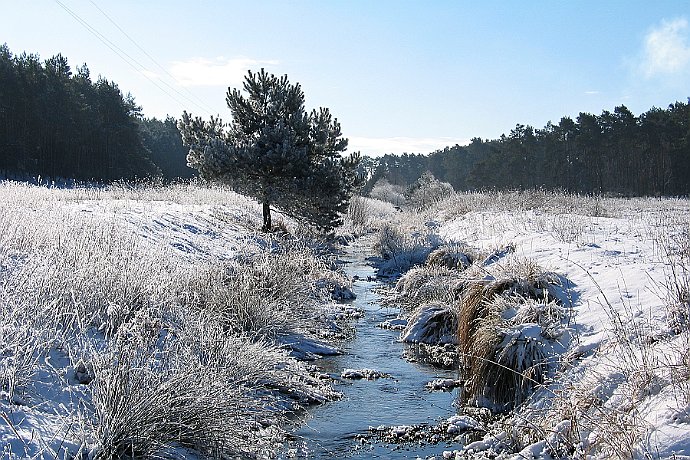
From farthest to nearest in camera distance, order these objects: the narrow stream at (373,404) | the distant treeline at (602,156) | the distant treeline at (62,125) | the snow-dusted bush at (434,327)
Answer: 1. the distant treeline at (602,156)
2. the distant treeline at (62,125)
3. the snow-dusted bush at (434,327)
4. the narrow stream at (373,404)

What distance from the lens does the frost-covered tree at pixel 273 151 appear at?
61.7 feet

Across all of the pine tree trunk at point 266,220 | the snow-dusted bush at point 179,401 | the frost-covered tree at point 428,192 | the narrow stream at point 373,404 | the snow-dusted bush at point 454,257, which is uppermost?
the frost-covered tree at point 428,192

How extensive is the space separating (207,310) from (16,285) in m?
2.84

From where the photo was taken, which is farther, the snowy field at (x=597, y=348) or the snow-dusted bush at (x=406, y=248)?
the snow-dusted bush at (x=406, y=248)

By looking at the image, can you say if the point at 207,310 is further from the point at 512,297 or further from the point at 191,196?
the point at 191,196

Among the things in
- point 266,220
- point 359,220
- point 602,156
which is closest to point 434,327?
point 266,220

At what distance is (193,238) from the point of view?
1423cm

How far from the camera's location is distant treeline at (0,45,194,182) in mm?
38562

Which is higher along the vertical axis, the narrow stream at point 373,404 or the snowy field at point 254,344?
the snowy field at point 254,344

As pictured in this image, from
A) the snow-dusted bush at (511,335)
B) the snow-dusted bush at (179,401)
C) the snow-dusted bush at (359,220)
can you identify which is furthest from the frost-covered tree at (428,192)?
the snow-dusted bush at (179,401)

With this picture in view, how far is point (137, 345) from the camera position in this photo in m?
5.30

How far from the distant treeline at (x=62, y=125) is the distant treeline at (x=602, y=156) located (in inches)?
792

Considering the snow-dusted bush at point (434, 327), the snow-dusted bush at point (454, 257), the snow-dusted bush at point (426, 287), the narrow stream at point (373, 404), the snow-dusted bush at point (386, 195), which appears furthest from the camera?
the snow-dusted bush at point (386, 195)

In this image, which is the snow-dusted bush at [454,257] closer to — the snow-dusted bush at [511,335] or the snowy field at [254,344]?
the snowy field at [254,344]
